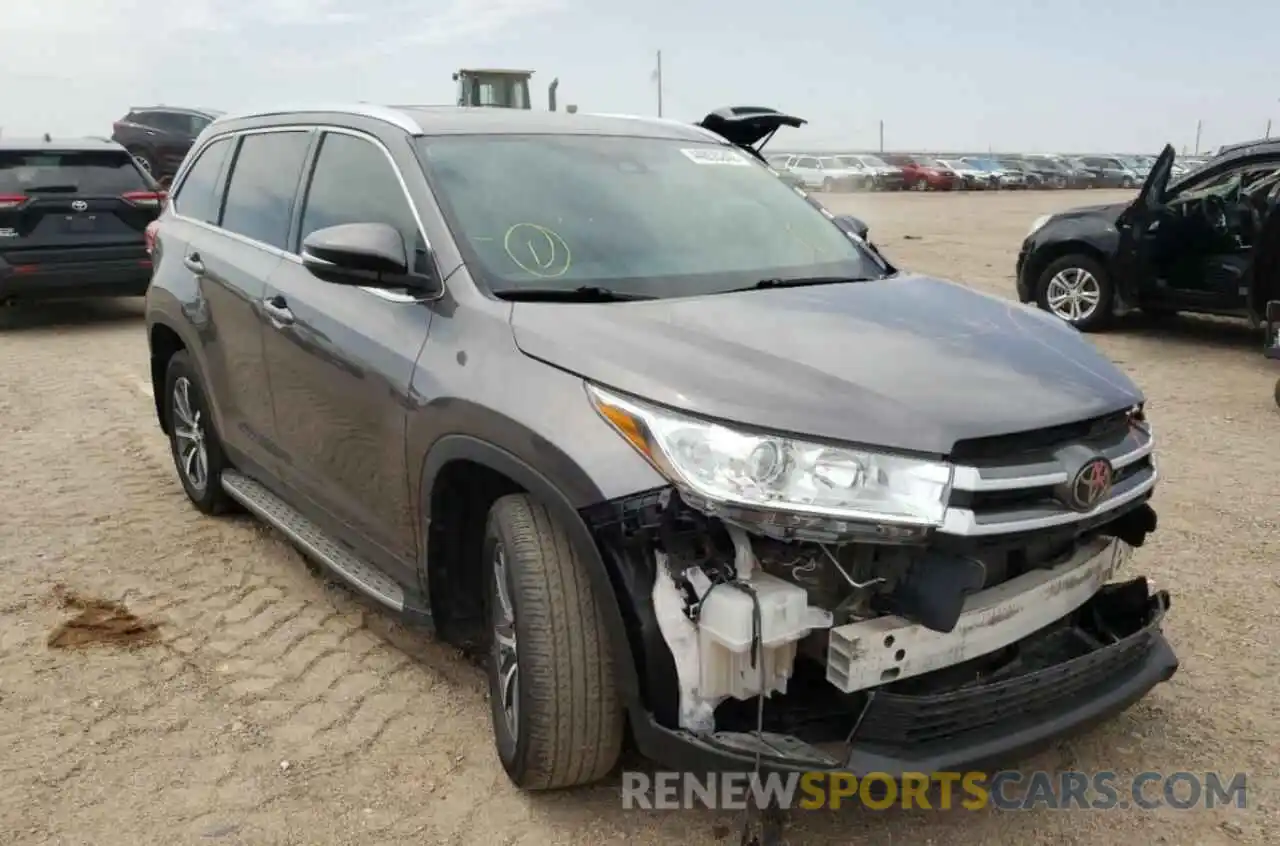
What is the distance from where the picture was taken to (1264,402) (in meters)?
7.27

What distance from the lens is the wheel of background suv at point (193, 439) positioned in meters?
4.84

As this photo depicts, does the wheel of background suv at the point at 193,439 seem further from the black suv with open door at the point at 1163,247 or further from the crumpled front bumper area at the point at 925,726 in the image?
the black suv with open door at the point at 1163,247

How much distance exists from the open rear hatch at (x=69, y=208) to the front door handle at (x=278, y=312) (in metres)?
6.85

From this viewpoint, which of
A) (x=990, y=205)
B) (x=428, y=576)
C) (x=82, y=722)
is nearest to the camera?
(x=428, y=576)

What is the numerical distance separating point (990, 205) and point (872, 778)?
109 feet

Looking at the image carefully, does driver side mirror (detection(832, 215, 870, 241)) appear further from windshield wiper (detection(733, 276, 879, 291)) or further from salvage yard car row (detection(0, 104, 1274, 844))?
windshield wiper (detection(733, 276, 879, 291))

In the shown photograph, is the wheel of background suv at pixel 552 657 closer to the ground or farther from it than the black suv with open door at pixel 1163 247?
closer to the ground

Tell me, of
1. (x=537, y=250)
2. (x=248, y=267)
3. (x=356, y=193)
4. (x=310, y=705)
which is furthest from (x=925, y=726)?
(x=248, y=267)

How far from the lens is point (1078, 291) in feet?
32.2

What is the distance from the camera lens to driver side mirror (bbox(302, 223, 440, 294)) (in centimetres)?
298

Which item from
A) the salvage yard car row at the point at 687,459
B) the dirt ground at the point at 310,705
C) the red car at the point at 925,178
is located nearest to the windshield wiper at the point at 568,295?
the salvage yard car row at the point at 687,459

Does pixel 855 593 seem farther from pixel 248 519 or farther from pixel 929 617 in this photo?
pixel 248 519

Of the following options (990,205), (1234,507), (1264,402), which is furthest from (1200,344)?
(990,205)

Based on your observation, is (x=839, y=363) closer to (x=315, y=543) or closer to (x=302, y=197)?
(x=315, y=543)
